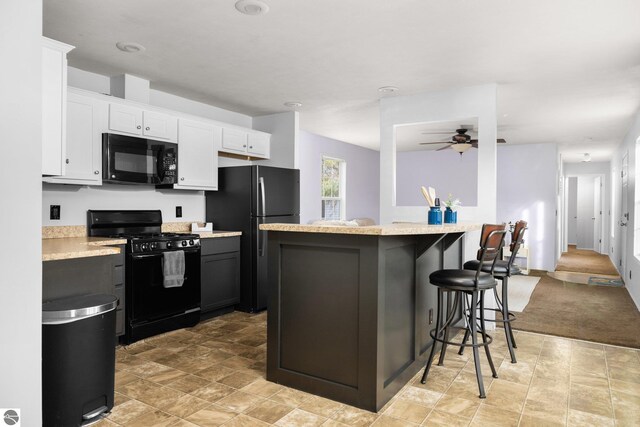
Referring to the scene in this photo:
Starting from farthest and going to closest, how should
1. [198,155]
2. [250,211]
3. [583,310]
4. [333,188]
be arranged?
[333,188], [583,310], [250,211], [198,155]

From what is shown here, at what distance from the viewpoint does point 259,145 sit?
17.8 ft

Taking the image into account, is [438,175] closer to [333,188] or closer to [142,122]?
[333,188]

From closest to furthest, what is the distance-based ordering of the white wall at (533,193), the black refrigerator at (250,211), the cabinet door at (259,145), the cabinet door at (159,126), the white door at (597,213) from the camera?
the cabinet door at (159,126), the black refrigerator at (250,211), the cabinet door at (259,145), the white wall at (533,193), the white door at (597,213)

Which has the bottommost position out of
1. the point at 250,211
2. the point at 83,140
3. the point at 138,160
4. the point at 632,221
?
the point at 632,221

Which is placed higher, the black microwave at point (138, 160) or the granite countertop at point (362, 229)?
the black microwave at point (138, 160)

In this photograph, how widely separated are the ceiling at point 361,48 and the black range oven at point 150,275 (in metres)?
1.41

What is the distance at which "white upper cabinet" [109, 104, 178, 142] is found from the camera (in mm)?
3770

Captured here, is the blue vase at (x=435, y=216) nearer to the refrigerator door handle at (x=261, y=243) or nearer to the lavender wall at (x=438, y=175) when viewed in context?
the refrigerator door handle at (x=261, y=243)

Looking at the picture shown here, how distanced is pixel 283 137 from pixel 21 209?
3.98 meters

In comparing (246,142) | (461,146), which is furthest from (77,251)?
(461,146)

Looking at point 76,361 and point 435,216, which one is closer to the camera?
point 76,361

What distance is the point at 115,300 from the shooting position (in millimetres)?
2453

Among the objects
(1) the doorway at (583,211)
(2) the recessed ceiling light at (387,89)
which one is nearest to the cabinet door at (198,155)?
(2) the recessed ceiling light at (387,89)

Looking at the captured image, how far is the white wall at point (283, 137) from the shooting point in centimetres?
546
